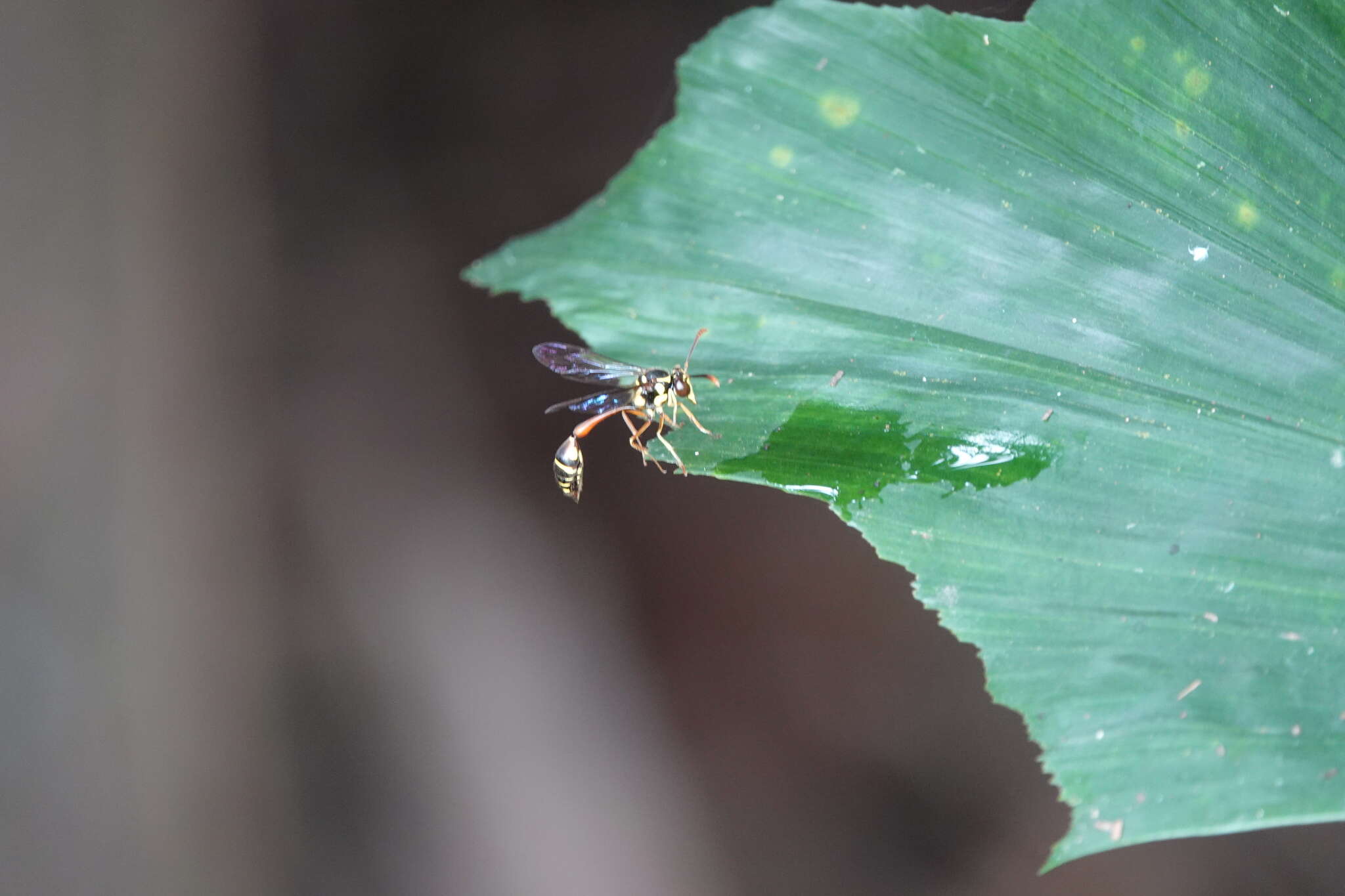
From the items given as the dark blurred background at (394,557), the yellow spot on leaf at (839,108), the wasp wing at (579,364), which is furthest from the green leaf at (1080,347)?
the dark blurred background at (394,557)

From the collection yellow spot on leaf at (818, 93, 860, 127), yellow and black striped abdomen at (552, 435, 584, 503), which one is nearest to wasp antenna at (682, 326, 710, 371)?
yellow spot on leaf at (818, 93, 860, 127)

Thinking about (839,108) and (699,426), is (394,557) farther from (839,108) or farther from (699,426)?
(839,108)

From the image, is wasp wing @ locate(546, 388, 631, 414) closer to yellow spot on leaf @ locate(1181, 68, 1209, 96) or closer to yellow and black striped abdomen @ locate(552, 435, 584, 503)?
yellow and black striped abdomen @ locate(552, 435, 584, 503)

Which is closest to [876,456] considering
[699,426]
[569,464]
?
[699,426]

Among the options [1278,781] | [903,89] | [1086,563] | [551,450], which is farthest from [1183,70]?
[551,450]

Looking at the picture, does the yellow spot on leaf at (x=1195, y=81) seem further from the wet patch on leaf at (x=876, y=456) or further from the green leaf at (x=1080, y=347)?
the wet patch on leaf at (x=876, y=456)

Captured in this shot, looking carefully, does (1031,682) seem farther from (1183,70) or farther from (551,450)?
(551,450)
